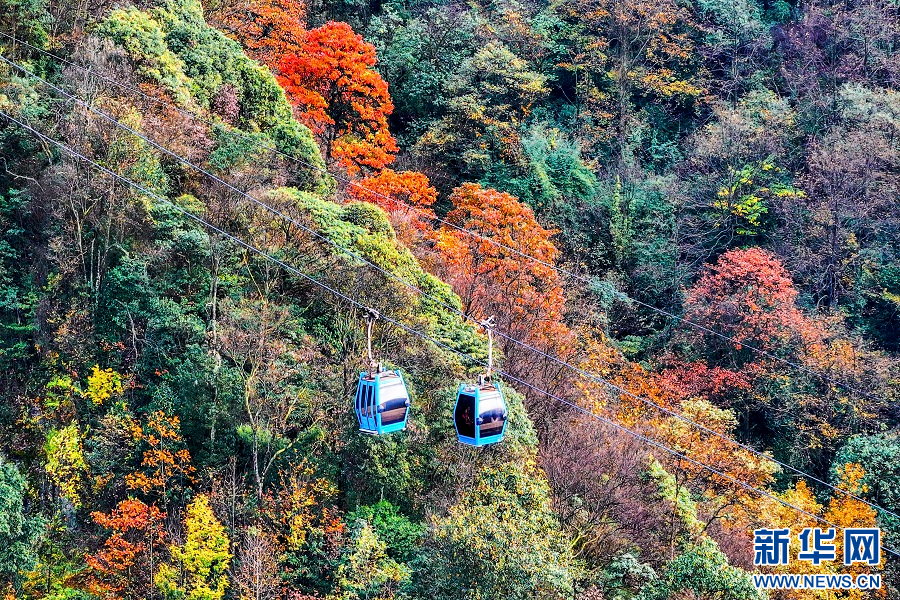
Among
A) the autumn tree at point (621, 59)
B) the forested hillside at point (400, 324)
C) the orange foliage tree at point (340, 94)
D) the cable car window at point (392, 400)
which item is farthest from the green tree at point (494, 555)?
the autumn tree at point (621, 59)

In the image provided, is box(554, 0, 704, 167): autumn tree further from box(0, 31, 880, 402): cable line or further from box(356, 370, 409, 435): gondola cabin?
box(356, 370, 409, 435): gondola cabin

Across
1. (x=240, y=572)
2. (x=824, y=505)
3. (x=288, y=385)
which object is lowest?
(x=824, y=505)

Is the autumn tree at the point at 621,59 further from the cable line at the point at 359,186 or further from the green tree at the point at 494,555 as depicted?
the green tree at the point at 494,555

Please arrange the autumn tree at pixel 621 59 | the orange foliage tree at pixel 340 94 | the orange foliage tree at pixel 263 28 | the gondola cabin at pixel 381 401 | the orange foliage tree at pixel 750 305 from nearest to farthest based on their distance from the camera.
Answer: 1. the gondola cabin at pixel 381 401
2. the orange foliage tree at pixel 750 305
3. the orange foliage tree at pixel 340 94
4. the orange foliage tree at pixel 263 28
5. the autumn tree at pixel 621 59

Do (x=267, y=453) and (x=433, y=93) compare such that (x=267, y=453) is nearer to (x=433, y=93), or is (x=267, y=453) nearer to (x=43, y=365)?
(x=43, y=365)

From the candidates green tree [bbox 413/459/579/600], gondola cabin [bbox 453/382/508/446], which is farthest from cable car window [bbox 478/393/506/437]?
green tree [bbox 413/459/579/600]

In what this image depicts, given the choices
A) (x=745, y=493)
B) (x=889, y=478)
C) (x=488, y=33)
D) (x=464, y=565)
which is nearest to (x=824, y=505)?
(x=889, y=478)
